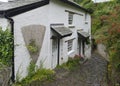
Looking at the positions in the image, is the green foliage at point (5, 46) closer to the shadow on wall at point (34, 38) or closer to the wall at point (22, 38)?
the wall at point (22, 38)

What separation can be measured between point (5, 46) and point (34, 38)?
314 centimetres

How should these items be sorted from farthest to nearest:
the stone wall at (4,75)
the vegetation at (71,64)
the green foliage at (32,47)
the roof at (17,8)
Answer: the vegetation at (71,64)
the green foliage at (32,47)
the roof at (17,8)
the stone wall at (4,75)

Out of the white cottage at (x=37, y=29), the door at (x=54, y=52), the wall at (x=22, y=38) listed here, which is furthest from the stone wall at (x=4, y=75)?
the door at (x=54, y=52)

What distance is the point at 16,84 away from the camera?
11.2 metres

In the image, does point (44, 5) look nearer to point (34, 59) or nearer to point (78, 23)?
point (34, 59)

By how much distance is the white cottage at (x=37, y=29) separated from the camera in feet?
37.1

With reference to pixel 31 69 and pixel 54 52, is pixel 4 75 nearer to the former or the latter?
pixel 31 69

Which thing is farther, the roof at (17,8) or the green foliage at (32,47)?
the green foliage at (32,47)

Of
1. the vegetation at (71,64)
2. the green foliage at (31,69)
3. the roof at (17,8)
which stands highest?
→ the roof at (17,8)

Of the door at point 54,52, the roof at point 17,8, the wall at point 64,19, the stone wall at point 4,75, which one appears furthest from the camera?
the door at point 54,52

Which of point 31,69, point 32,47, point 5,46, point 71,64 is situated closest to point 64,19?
point 71,64

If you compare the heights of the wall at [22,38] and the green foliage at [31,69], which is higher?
the wall at [22,38]

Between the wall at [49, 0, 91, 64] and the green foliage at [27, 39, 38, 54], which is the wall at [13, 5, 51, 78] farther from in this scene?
the wall at [49, 0, 91, 64]

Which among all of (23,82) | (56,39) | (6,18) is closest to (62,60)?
(56,39)
